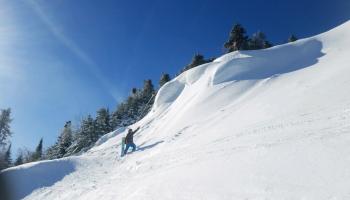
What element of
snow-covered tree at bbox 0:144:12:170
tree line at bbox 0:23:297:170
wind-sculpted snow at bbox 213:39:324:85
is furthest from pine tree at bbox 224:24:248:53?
snow-covered tree at bbox 0:144:12:170

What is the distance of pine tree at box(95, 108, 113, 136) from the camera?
72750mm

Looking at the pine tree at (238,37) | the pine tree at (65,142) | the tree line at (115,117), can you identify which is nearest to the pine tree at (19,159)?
the tree line at (115,117)

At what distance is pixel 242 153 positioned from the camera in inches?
453

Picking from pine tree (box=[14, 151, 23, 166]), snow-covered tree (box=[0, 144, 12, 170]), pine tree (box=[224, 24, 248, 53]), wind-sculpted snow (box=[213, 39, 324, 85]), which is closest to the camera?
wind-sculpted snow (box=[213, 39, 324, 85])

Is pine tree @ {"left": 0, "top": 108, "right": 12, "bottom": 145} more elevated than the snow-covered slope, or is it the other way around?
pine tree @ {"left": 0, "top": 108, "right": 12, "bottom": 145}

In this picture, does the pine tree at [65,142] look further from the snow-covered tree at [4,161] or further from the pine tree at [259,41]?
the pine tree at [259,41]

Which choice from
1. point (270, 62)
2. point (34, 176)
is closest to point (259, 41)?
point (270, 62)

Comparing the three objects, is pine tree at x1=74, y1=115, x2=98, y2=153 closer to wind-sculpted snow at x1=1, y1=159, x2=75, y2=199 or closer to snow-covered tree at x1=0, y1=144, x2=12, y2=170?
snow-covered tree at x1=0, y1=144, x2=12, y2=170

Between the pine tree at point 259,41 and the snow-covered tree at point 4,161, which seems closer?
the snow-covered tree at point 4,161

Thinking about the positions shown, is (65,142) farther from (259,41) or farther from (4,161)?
(259,41)

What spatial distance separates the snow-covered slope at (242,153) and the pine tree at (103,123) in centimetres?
4313

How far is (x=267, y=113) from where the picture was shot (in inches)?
715

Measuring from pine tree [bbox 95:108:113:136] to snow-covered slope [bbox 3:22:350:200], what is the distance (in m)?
43.1

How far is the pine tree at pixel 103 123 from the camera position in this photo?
239 feet
